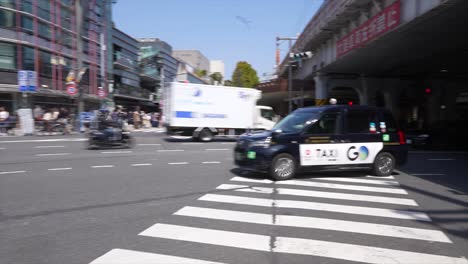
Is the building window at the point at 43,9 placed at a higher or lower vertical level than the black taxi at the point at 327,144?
higher

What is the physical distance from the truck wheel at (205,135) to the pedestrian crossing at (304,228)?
484 inches

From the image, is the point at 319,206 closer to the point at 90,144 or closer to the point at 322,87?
the point at 90,144

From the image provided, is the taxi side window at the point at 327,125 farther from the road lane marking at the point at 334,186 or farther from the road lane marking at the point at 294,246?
the road lane marking at the point at 294,246

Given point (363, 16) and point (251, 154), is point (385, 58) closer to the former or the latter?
point (363, 16)

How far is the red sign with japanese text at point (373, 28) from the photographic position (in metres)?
13.4

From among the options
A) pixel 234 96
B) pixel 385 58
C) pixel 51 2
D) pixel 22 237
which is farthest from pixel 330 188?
pixel 51 2

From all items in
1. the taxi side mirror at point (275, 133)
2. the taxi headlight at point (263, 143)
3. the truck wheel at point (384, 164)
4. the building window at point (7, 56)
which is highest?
the building window at point (7, 56)

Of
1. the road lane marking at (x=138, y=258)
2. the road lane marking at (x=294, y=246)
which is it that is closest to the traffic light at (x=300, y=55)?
the road lane marking at (x=294, y=246)

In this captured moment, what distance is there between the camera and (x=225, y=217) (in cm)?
548

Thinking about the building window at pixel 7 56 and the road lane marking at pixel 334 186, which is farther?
the building window at pixel 7 56

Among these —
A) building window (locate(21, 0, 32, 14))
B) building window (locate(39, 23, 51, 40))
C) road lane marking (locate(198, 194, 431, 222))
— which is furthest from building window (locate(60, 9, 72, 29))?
road lane marking (locate(198, 194, 431, 222))

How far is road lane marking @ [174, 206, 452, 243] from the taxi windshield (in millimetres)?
3616

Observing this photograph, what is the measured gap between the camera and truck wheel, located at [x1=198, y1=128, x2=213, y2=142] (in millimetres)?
19688

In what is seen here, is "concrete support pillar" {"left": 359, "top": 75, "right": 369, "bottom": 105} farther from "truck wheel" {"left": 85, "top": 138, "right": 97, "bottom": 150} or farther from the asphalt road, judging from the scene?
"truck wheel" {"left": 85, "top": 138, "right": 97, "bottom": 150}
